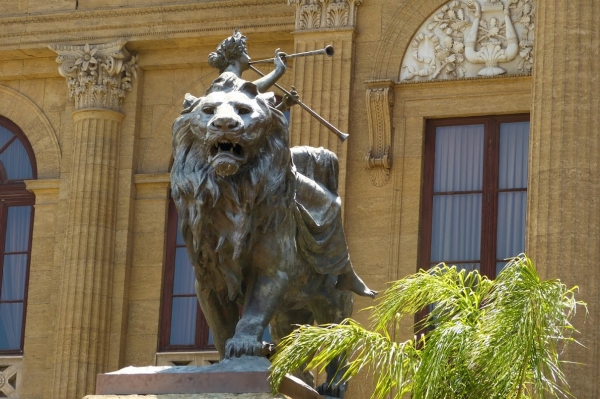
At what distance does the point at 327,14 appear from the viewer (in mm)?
24844

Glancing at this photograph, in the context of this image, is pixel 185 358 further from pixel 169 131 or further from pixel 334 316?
pixel 334 316

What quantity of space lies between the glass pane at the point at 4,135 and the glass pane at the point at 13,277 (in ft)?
5.64

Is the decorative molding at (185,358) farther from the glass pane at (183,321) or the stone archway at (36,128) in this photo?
the stone archway at (36,128)

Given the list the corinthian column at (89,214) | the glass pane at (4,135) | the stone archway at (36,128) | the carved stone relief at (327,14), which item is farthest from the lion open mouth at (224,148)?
the glass pane at (4,135)

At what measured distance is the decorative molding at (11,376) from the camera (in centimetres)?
2636

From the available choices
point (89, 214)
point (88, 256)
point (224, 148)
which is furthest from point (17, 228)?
point (224, 148)

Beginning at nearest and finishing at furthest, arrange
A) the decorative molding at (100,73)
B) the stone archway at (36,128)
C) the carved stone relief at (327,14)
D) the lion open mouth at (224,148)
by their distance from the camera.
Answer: the lion open mouth at (224,148) → the carved stone relief at (327,14) → the decorative molding at (100,73) → the stone archway at (36,128)

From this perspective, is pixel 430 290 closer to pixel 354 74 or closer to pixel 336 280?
pixel 336 280

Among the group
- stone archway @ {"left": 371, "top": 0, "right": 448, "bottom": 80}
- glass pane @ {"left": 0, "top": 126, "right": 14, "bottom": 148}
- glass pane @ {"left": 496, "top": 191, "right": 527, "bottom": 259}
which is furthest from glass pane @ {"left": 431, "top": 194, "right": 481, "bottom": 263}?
glass pane @ {"left": 0, "top": 126, "right": 14, "bottom": 148}

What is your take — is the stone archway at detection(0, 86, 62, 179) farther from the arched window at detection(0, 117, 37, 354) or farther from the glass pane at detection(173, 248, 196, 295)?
the glass pane at detection(173, 248, 196, 295)

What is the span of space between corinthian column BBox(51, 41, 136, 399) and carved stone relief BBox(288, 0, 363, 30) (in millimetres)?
3060

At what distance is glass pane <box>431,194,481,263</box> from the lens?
2398 cm

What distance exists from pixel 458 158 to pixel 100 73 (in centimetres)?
547

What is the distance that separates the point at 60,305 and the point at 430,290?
11224 millimetres
